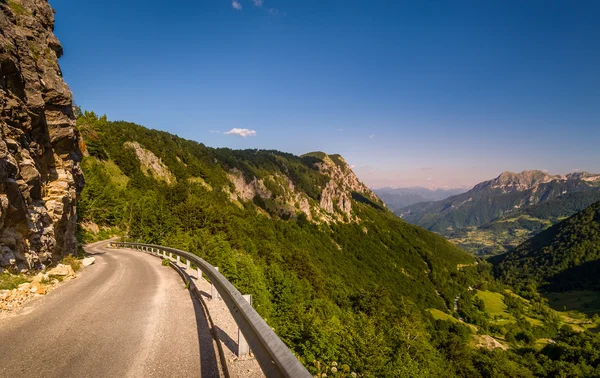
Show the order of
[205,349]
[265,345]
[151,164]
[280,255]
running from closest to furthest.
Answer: [265,345], [205,349], [280,255], [151,164]

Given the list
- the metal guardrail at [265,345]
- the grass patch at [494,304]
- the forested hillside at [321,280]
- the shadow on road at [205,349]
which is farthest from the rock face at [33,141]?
the grass patch at [494,304]

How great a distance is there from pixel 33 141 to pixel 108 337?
13.6 metres

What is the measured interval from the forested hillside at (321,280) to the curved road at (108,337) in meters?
6.70

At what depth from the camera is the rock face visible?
11.5 metres

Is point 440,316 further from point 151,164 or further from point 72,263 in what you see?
point 72,263

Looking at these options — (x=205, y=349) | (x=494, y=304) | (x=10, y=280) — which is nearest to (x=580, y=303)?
(x=494, y=304)

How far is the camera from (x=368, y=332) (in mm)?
27938

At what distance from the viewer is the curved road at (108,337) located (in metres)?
4.71

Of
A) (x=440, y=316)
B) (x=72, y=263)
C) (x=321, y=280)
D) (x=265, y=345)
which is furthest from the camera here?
(x=440, y=316)

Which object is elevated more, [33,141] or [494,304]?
[33,141]

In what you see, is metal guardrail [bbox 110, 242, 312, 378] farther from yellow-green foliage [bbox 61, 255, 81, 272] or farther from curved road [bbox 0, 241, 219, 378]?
yellow-green foliage [bbox 61, 255, 81, 272]

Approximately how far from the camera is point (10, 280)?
398 inches

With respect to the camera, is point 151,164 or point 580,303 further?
point 580,303

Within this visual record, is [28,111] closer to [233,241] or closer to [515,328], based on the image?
[233,241]
